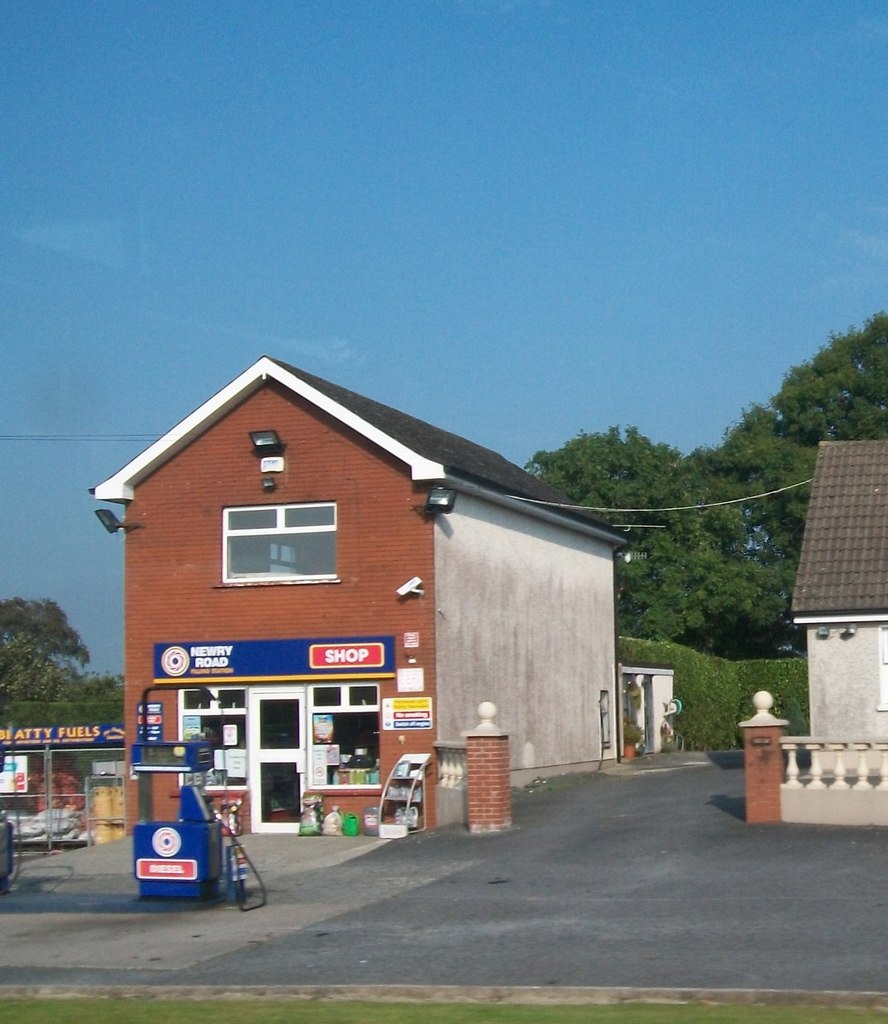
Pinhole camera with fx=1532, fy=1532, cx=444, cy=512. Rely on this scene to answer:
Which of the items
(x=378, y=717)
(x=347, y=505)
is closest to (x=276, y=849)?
(x=378, y=717)

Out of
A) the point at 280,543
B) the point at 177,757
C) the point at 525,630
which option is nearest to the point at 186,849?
the point at 177,757

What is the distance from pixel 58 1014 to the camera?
1075 cm

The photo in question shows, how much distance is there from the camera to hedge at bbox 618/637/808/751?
40156mm

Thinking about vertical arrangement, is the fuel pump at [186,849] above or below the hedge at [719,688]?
below

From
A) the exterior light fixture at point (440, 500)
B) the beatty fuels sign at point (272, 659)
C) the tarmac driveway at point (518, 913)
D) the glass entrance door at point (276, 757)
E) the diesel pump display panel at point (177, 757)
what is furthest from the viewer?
the glass entrance door at point (276, 757)

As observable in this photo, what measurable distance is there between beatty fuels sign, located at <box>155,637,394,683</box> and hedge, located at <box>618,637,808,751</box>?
16189mm

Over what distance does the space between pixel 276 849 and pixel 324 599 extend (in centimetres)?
410

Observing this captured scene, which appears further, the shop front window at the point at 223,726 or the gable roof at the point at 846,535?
the gable roof at the point at 846,535

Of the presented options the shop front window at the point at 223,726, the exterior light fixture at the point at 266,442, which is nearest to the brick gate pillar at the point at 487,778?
the shop front window at the point at 223,726

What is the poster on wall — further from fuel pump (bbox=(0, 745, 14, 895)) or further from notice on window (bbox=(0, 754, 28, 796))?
notice on window (bbox=(0, 754, 28, 796))

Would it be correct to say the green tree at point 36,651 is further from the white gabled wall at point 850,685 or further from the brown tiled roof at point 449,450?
the white gabled wall at point 850,685

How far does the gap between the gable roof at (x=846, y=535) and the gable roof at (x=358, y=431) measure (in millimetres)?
4854

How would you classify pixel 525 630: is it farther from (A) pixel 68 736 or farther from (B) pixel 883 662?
(A) pixel 68 736

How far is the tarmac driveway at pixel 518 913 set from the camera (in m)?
11.7
